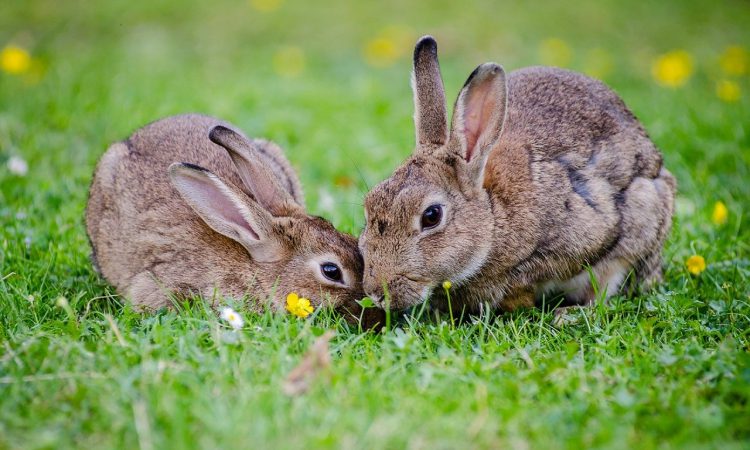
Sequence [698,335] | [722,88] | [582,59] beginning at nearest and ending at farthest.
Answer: [698,335]
[722,88]
[582,59]

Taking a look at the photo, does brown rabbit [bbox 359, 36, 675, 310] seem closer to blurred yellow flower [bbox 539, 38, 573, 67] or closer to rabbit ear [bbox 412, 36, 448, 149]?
rabbit ear [bbox 412, 36, 448, 149]

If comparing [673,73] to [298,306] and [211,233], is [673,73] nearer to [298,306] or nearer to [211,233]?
[211,233]

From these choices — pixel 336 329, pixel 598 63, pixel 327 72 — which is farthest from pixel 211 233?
pixel 598 63

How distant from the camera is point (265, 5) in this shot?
12.9 metres

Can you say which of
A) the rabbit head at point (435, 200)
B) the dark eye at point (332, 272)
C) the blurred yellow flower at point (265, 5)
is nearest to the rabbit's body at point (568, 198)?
the rabbit head at point (435, 200)

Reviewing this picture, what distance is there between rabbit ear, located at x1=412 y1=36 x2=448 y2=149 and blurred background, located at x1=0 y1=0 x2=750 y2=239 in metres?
1.27

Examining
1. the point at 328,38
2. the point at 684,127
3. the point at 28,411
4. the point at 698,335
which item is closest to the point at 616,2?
the point at 328,38

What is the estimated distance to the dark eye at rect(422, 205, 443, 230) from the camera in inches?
185

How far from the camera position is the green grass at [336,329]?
10.8 feet

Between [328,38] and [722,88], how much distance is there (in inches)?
234

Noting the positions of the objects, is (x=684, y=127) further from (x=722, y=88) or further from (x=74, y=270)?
(x=74, y=270)

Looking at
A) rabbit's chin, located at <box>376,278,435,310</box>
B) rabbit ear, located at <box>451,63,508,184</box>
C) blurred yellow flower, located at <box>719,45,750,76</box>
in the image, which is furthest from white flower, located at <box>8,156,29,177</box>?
blurred yellow flower, located at <box>719,45,750,76</box>

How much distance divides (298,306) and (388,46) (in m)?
6.39

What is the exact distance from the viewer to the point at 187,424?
326 cm
